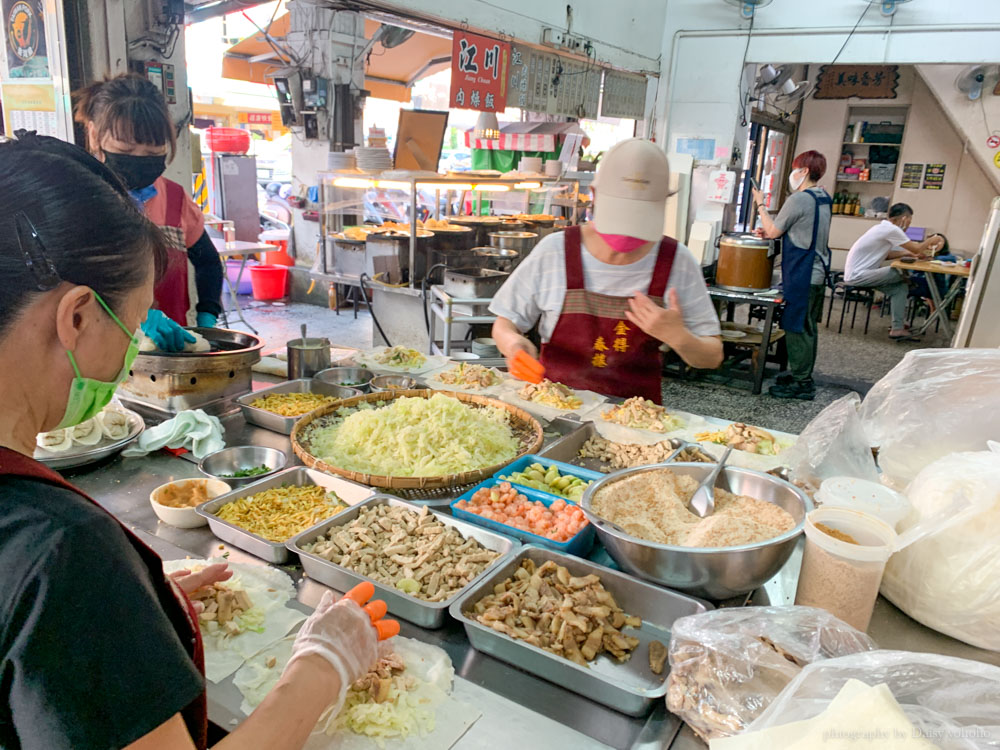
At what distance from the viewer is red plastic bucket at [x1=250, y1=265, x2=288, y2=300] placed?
9.25 meters

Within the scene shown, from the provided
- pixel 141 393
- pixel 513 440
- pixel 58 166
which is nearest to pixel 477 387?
pixel 513 440

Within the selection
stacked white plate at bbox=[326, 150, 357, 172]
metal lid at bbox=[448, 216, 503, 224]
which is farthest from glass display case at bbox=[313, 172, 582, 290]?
stacked white plate at bbox=[326, 150, 357, 172]

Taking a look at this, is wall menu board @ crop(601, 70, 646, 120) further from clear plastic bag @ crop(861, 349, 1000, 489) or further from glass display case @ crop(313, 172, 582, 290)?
clear plastic bag @ crop(861, 349, 1000, 489)

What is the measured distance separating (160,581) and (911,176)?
13.9 metres

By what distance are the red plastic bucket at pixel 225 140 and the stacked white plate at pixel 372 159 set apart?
A: 561cm

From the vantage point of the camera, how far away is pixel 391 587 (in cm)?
147

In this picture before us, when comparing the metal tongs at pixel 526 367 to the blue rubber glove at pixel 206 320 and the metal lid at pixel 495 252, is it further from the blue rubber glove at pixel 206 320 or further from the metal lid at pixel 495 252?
the metal lid at pixel 495 252

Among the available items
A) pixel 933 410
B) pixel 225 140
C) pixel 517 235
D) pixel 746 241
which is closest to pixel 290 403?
pixel 933 410

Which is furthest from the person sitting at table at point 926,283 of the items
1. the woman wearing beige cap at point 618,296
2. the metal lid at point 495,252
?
the woman wearing beige cap at point 618,296

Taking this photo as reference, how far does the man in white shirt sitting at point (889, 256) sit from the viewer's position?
8.70 m

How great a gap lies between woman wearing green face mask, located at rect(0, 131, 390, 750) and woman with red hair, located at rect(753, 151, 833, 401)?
6434 mm

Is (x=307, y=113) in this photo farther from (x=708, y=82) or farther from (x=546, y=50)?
(x=708, y=82)

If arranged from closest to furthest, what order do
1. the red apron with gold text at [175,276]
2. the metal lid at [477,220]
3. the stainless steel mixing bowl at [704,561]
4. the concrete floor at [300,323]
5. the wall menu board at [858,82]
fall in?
1. the stainless steel mixing bowl at [704,561]
2. the red apron with gold text at [175,276]
3. the metal lid at [477,220]
4. the concrete floor at [300,323]
5. the wall menu board at [858,82]

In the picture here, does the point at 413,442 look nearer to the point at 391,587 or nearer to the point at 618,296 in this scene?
the point at 391,587
